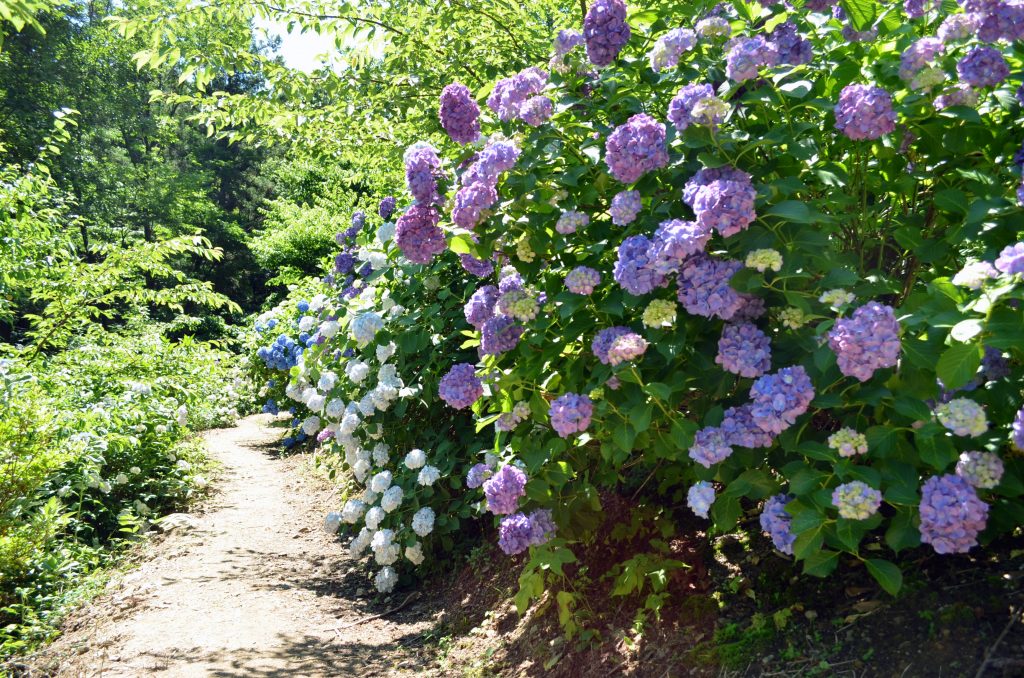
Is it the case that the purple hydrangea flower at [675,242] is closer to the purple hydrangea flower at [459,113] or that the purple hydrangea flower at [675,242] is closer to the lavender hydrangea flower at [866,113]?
the lavender hydrangea flower at [866,113]

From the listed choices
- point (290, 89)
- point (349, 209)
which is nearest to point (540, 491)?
point (290, 89)

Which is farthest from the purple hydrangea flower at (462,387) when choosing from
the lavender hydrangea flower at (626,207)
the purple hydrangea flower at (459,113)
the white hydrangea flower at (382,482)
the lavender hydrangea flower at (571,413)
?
the white hydrangea flower at (382,482)

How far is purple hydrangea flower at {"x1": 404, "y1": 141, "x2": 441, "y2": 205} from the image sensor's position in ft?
8.83

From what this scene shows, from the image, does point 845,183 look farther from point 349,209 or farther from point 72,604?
point 349,209

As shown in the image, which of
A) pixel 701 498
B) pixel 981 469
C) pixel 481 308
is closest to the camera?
pixel 981 469

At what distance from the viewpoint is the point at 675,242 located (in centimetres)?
192

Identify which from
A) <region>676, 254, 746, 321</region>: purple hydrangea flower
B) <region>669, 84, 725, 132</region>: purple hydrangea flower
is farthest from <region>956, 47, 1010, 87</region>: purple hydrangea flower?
<region>676, 254, 746, 321</region>: purple hydrangea flower

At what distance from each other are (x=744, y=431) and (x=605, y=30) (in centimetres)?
130

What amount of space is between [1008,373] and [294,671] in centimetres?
290

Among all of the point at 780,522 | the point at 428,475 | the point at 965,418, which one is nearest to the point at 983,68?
the point at 965,418

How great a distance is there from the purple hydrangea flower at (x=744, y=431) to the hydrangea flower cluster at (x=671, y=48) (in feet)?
3.48

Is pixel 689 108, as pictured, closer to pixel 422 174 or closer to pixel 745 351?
pixel 745 351

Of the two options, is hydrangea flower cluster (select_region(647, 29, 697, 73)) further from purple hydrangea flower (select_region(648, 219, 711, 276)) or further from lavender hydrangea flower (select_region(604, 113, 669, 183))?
purple hydrangea flower (select_region(648, 219, 711, 276))

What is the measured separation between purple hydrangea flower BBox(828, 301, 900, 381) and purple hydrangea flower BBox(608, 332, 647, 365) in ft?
1.70
